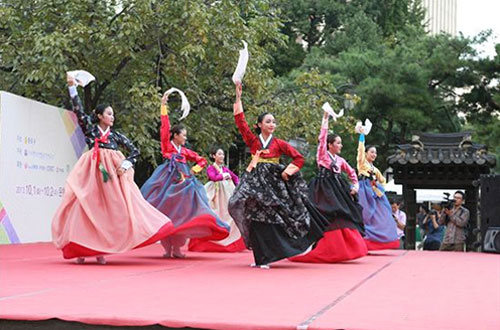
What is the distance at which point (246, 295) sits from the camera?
5117 millimetres

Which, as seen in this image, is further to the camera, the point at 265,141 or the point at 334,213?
the point at 334,213

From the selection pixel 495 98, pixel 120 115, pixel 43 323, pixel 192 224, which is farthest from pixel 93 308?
pixel 495 98

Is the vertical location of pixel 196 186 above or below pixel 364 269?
above

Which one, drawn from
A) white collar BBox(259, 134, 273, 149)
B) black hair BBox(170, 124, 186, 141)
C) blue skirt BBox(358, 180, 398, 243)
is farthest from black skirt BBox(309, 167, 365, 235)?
blue skirt BBox(358, 180, 398, 243)

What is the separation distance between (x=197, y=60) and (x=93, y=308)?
34.2 feet

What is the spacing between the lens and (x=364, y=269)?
809cm

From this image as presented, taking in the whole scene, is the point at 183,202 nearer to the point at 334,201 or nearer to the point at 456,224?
the point at 334,201

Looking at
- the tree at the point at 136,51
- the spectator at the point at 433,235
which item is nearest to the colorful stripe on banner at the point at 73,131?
the tree at the point at 136,51

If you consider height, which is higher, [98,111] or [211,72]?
[211,72]

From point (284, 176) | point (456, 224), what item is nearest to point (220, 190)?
point (284, 176)

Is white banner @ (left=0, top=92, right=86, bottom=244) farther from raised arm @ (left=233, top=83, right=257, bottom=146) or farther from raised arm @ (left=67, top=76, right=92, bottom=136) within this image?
raised arm @ (left=233, top=83, right=257, bottom=146)

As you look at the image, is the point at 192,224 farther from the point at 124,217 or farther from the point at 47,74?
the point at 47,74

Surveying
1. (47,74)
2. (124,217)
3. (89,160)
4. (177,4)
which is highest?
(177,4)

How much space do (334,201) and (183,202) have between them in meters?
1.54
